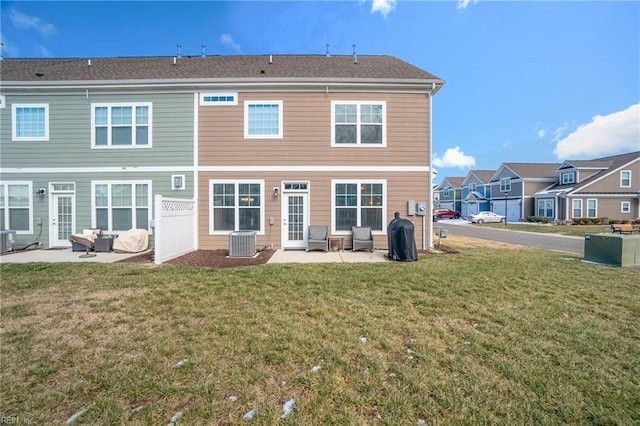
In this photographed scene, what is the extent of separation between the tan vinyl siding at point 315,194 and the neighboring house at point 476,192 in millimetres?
35092

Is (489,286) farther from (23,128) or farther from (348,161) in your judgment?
(23,128)

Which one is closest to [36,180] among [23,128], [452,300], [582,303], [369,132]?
[23,128]

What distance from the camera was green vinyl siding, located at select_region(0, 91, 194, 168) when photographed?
32.3 feet

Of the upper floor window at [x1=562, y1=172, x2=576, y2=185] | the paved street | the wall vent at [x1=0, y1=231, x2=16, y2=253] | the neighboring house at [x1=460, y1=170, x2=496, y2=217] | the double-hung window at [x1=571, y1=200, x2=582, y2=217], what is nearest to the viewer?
the wall vent at [x1=0, y1=231, x2=16, y2=253]

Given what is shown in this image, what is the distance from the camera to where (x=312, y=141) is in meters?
9.82

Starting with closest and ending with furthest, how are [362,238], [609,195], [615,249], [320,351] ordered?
[320,351]
[615,249]
[362,238]
[609,195]

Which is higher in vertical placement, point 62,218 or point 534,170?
point 534,170

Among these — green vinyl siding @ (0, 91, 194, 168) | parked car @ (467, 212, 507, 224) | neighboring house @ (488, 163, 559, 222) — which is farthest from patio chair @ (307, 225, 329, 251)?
neighboring house @ (488, 163, 559, 222)

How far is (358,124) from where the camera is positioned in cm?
984

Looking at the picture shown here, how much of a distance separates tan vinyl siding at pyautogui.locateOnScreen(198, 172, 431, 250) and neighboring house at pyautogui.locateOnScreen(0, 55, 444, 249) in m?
0.04

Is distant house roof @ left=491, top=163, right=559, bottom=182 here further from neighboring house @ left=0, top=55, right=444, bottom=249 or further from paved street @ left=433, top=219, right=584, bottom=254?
neighboring house @ left=0, top=55, right=444, bottom=249

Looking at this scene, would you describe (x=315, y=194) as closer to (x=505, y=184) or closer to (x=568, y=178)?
(x=568, y=178)

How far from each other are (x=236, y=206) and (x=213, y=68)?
5.61m

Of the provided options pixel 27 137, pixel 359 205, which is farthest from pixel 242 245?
pixel 27 137
